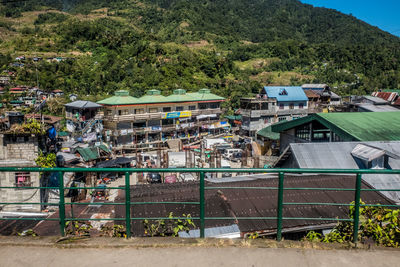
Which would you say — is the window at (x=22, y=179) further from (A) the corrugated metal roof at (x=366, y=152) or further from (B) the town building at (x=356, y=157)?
(A) the corrugated metal roof at (x=366, y=152)

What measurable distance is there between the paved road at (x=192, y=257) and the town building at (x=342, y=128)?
9.38m

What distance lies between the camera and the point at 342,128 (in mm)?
12305

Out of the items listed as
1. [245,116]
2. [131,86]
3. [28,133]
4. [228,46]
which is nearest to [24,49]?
[131,86]

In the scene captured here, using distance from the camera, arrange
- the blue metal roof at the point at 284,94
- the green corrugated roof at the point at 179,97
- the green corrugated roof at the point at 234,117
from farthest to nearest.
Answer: the green corrugated roof at the point at 234,117, the blue metal roof at the point at 284,94, the green corrugated roof at the point at 179,97

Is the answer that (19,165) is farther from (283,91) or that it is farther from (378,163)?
(283,91)

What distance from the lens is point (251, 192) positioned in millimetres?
7559

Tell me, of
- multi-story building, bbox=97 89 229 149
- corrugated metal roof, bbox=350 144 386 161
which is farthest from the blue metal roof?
corrugated metal roof, bbox=350 144 386 161

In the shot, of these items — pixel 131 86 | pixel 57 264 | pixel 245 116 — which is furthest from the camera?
pixel 131 86

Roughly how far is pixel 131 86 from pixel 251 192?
146 feet

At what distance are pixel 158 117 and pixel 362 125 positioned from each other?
91.2 ft

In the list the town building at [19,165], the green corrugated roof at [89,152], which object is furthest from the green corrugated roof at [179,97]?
the town building at [19,165]

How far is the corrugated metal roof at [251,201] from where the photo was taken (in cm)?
637

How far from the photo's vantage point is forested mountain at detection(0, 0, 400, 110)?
169 feet

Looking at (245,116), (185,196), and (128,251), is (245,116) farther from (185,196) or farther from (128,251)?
(128,251)
